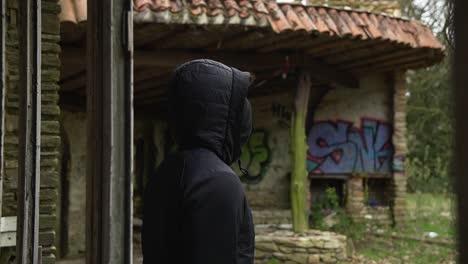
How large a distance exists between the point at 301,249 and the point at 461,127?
24.6ft

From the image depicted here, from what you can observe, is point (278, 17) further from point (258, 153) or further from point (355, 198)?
point (355, 198)

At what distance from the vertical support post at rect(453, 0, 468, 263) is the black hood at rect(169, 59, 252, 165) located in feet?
4.20

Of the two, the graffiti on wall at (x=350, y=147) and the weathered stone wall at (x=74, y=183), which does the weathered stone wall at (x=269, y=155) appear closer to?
the graffiti on wall at (x=350, y=147)

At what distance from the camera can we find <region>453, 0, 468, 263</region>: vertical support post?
1.89 ft

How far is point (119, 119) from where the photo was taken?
6.35 ft

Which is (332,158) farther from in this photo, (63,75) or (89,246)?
(89,246)

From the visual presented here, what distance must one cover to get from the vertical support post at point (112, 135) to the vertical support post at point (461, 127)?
145cm

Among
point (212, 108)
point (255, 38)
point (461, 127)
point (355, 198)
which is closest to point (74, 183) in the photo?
point (255, 38)

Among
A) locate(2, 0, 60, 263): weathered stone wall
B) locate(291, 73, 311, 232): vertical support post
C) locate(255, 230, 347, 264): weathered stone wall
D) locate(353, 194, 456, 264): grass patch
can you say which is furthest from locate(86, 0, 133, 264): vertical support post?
locate(291, 73, 311, 232): vertical support post

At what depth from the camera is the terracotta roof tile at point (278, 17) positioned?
606cm

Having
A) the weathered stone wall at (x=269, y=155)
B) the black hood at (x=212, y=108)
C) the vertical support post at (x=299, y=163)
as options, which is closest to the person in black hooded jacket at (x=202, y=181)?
the black hood at (x=212, y=108)

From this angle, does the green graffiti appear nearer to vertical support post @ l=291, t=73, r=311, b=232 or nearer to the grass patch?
the grass patch

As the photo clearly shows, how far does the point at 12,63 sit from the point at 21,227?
1669mm

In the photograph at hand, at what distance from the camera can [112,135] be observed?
1918 millimetres
